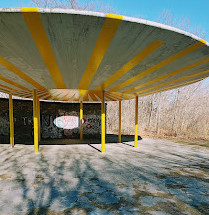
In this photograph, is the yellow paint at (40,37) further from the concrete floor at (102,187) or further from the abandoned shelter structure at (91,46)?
the concrete floor at (102,187)

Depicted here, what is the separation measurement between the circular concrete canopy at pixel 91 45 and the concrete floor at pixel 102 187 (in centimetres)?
312

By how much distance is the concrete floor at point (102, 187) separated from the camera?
105 inches

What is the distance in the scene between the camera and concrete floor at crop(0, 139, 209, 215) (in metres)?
2.67

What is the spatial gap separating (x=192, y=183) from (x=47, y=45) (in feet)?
16.0

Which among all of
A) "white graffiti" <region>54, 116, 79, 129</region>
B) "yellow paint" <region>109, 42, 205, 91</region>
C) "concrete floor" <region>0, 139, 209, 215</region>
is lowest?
"concrete floor" <region>0, 139, 209, 215</region>

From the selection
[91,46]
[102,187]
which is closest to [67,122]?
[102,187]

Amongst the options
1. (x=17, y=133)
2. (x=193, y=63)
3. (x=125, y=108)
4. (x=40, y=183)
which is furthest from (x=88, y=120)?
(x=193, y=63)

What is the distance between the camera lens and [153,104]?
1797 cm

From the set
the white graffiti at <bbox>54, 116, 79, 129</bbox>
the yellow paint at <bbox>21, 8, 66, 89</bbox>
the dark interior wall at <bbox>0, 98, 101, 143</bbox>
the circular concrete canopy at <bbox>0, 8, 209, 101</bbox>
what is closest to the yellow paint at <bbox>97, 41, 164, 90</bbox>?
the circular concrete canopy at <bbox>0, 8, 209, 101</bbox>

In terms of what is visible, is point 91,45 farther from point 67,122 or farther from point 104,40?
point 67,122

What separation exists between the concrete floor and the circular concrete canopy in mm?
3124

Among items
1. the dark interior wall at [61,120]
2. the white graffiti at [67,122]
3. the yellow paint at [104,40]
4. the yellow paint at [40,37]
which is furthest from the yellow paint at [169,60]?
the white graffiti at [67,122]

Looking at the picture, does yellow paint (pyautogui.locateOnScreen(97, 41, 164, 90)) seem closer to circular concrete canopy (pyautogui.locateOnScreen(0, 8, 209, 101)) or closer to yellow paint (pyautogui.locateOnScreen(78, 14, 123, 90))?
circular concrete canopy (pyautogui.locateOnScreen(0, 8, 209, 101))

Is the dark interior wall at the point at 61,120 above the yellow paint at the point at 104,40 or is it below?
below
